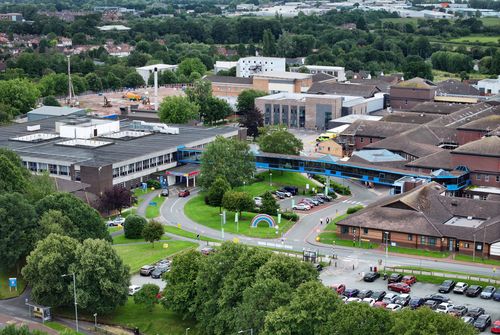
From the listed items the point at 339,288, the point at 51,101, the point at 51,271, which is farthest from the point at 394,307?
the point at 51,101

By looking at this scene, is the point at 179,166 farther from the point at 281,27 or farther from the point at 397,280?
the point at 281,27

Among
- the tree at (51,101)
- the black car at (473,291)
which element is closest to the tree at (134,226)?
the black car at (473,291)

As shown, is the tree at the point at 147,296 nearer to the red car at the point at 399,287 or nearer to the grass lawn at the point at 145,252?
the grass lawn at the point at 145,252

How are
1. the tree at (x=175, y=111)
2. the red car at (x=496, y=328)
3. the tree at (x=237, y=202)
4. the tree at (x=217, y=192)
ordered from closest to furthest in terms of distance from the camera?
the red car at (x=496, y=328) < the tree at (x=237, y=202) < the tree at (x=217, y=192) < the tree at (x=175, y=111)

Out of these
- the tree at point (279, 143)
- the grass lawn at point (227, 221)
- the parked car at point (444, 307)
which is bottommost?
the grass lawn at point (227, 221)

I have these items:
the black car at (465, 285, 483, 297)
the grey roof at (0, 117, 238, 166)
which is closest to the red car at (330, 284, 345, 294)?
the black car at (465, 285, 483, 297)

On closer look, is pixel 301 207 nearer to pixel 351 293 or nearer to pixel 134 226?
pixel 134 226

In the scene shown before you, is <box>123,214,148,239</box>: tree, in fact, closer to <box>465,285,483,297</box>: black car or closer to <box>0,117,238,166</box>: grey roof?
<box>0,117,238,166</box>: grey roof
